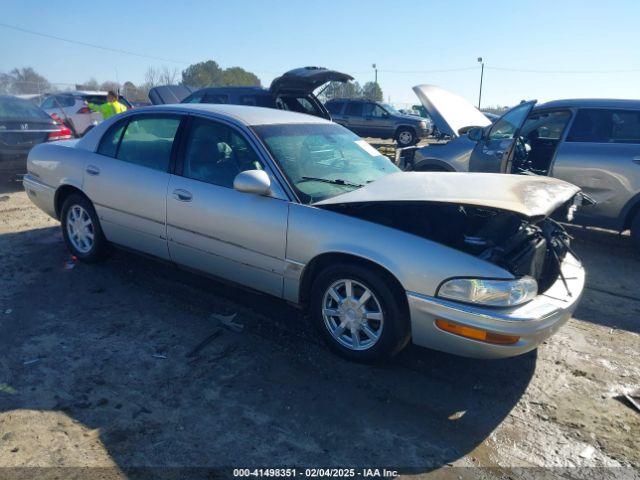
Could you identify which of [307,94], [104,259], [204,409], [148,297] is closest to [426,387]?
[204,409]

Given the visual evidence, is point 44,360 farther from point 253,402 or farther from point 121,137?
point 121,137

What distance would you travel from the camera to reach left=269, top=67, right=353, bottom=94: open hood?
7875 millimetres

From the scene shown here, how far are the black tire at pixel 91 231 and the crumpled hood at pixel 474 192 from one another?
2514mm

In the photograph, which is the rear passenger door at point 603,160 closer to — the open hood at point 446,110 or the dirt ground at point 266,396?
the open hood at point 446,110

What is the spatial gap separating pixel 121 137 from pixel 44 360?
85.3 inches

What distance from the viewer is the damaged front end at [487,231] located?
3.13m

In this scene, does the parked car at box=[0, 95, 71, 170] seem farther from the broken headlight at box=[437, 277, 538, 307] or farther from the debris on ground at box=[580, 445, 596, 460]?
the debris on ground at box=[580, 445, 596, 460]

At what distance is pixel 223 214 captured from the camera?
3.65m

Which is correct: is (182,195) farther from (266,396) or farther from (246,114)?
(266,396)

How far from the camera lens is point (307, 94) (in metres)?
8.69

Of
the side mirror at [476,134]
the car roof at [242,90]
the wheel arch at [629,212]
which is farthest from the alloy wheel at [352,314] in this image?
the car roof at [242,90]

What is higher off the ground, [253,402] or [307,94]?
[307,94]

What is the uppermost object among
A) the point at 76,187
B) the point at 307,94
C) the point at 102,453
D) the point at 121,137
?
the point at 307,94

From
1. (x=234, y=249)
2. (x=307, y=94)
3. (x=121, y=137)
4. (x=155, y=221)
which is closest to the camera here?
(x=234, y=249)
